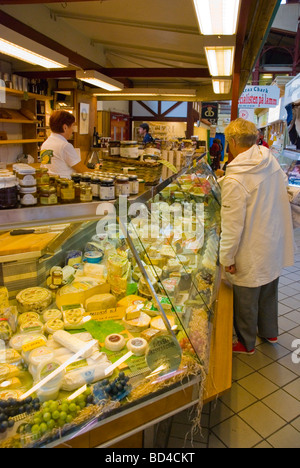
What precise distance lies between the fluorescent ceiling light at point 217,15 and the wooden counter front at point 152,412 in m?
2.42

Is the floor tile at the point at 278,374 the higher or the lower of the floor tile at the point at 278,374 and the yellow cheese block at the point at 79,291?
the lower

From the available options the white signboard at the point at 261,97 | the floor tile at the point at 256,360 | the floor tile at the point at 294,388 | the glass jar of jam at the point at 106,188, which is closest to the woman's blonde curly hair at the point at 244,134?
the glass jar of jam at the point at 106,188

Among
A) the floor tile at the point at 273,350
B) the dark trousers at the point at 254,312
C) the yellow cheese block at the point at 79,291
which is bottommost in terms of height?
the floor tile at the point at 273,350

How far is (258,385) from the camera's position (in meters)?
3.14

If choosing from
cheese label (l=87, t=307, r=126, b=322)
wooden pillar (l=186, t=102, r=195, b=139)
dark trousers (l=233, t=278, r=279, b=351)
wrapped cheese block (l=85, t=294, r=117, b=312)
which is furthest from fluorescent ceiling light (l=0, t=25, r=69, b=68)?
wooden pillar (l=186, t=102, r=195, b=139)

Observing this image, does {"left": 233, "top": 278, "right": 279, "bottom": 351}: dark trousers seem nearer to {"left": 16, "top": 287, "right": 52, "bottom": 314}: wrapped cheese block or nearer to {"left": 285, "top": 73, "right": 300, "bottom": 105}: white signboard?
{"left": 16, "top": 287, "right": 52, "bottom": 314}: wrapped cheese block

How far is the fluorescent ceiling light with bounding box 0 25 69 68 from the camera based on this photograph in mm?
3354

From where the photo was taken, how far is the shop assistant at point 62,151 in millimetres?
3832

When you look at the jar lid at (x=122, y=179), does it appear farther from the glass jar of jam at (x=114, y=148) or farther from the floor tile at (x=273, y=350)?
the floor tile at (x=273, y=350)

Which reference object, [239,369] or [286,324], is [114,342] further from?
[286,324]

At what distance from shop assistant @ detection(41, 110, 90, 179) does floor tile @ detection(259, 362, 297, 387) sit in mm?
2631

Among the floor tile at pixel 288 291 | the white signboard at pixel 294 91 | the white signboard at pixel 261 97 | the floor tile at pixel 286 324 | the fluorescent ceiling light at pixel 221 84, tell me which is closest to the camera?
the floor tile at pixel 286 324
